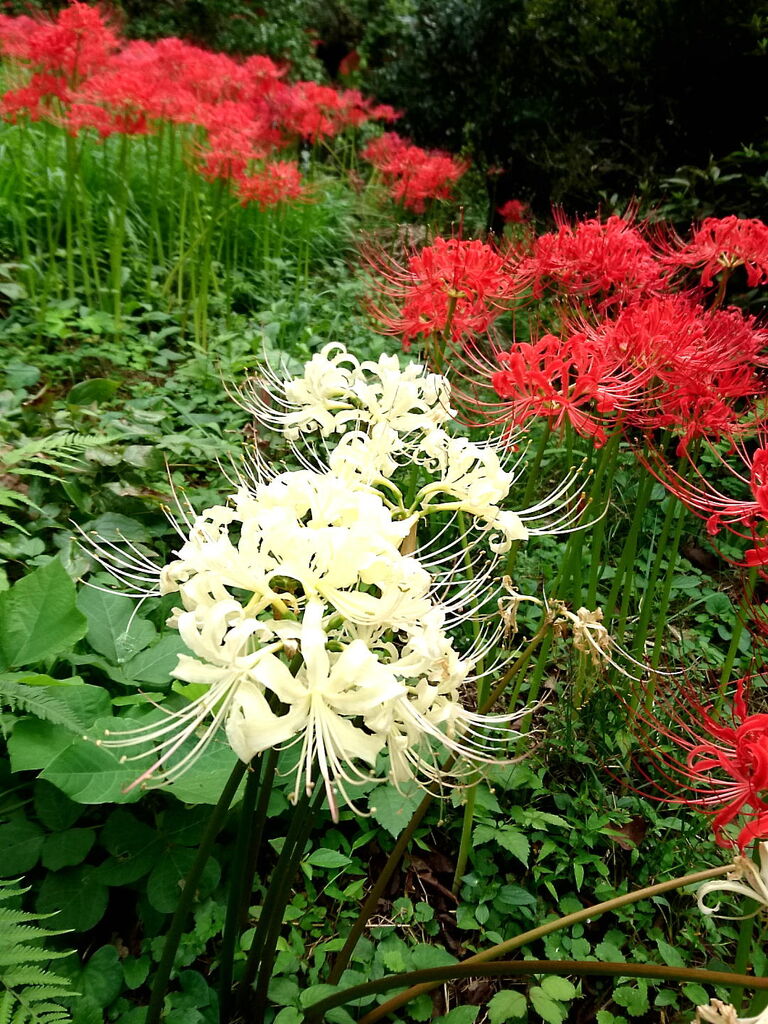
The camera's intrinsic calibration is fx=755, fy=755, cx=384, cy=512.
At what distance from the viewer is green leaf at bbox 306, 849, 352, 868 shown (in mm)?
1687

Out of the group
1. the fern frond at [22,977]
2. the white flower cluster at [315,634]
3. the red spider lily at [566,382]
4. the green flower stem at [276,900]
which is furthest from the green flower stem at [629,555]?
the fern frond at [22,977]

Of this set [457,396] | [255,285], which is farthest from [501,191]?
[457,396]

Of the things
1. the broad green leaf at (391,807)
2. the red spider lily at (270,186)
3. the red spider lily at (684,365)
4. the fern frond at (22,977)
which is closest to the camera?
the fern frond at (22,977)

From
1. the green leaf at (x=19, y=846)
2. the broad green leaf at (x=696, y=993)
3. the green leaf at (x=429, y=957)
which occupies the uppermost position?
the green leaf at (x=19, y=846)

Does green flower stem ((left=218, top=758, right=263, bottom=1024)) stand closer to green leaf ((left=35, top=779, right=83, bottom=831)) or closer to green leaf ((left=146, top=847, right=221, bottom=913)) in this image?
green leaf ((left=146, top=847, right=221, bottom=913))

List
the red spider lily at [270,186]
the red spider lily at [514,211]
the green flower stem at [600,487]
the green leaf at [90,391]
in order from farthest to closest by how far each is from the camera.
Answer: the red spider lily at [514,211] < the red spider lily at [270,186] < the green leaf at [90,391] < the green flower stem at [600,487]

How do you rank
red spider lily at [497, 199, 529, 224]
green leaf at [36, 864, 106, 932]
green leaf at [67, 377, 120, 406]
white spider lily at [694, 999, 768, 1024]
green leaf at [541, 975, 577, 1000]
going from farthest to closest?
1. red spider lily at [497, 199, 529, 224]
2. green leaf at [67, 377, 120, 406]
3. green leaf at [541, 975, 577, 1000]
4. green leaf at [36, 864, 106, 932]
5. white spider lily at [694, 999, 768, 1024]

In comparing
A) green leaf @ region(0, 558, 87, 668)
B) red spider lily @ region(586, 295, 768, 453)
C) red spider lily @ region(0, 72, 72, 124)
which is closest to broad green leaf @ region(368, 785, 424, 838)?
green leaf @ region(0, 558, 87, 668)

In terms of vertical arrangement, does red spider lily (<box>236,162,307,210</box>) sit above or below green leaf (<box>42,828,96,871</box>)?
above

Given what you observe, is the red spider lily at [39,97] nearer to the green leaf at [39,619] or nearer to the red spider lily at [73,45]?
the red spider lily at [73,45]

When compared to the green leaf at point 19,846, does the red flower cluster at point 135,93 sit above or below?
above

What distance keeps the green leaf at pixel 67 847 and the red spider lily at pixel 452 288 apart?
61.3 inches

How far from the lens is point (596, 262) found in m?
2.29

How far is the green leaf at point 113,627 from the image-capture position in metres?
1.72
